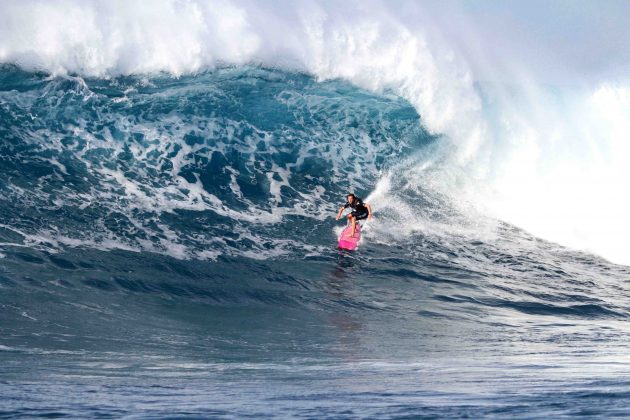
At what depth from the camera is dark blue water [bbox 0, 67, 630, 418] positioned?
6.16 m

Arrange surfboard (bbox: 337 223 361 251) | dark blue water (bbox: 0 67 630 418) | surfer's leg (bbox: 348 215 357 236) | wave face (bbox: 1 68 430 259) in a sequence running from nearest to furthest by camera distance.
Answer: dark blue water (bbox: 0 67 630 418) < wave face (bbox: 1 68 430 259) < surfboard (bbox: 337 223 361 251) < surfer's leg (bbox: 348 215 357 236)

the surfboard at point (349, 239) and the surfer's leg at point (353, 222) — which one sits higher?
the surfer's leg at point (353, 222)

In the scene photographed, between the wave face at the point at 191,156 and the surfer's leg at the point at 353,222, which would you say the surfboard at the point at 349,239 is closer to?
the surfer's leg at the point at 353,222

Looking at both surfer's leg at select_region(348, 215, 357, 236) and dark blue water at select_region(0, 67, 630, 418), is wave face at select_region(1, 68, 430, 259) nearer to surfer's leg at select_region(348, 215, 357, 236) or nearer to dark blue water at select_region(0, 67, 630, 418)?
dark blue water at select_region(0, 67, 630, 418)

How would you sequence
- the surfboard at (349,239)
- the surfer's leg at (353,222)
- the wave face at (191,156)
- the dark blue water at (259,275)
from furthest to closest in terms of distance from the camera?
the surfer's leg at (353,222) → the surfboard at (349,239) → the wave face at (191,156) → the dark blue water at (259,275)

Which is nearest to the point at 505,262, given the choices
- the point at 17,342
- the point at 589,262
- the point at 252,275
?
the point at 589,262

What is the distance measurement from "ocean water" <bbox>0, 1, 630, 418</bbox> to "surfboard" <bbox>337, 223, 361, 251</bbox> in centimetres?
21

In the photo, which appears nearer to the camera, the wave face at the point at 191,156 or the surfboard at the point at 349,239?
the wave face at the point at 191,156

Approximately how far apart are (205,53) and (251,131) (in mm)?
3774

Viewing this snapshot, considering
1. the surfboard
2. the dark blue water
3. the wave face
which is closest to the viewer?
the dark blue water

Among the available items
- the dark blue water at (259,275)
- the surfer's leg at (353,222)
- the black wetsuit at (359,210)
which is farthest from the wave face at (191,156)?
the black wetsuit at (359,210)

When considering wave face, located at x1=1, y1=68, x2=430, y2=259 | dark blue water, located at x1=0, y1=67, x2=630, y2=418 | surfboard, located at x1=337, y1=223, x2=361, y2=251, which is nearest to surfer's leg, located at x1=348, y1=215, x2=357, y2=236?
surfboard, located at x1=337, y1=223, x2=361, y2=251

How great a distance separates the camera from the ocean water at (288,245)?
6.52 metres

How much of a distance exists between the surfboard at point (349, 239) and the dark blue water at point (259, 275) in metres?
0.24
